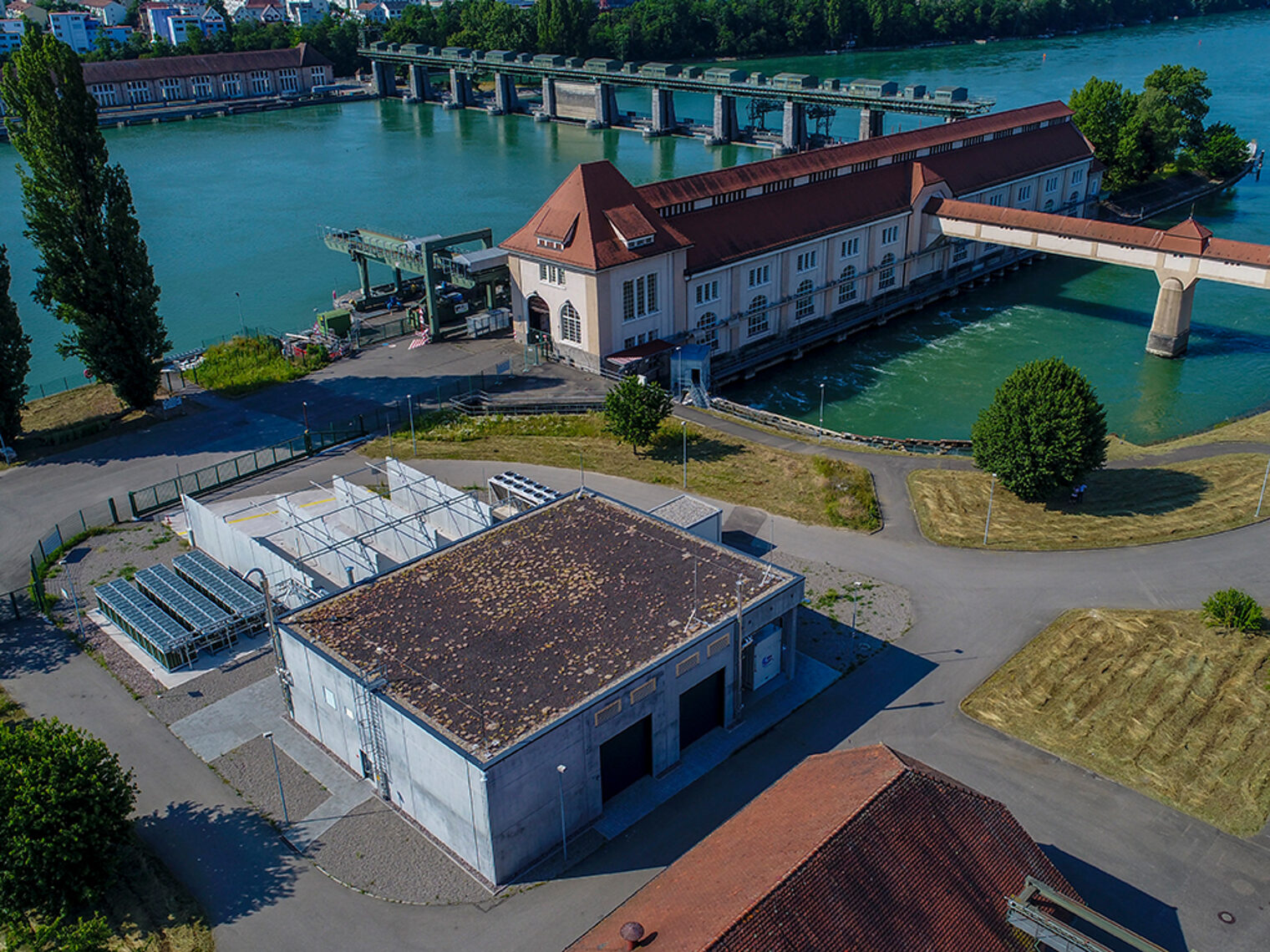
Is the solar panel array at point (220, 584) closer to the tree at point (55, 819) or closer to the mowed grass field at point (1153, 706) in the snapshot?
the tree at point (55, 819)

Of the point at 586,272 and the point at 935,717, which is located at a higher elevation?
the point at 586,272

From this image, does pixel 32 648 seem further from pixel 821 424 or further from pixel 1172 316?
pixel 1172 316

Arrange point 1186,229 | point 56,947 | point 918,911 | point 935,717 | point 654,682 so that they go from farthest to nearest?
1. point 1186,229
2. point 935,717
3. point 654,682
4. point 56,947
5. point 918,911

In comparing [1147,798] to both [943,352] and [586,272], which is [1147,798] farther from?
[943,352]

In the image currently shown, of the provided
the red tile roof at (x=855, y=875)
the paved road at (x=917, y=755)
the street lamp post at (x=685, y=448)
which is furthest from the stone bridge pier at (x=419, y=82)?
the red tile roof at (x=855, y=875)

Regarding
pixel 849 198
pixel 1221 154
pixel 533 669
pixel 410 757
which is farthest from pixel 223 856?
pixel 1221 154

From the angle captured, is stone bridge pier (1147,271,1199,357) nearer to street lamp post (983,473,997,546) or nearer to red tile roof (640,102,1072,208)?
red tile roof (640,102,1072,208)

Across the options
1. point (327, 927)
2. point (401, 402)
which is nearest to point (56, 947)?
point (327, 927)
